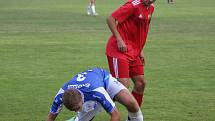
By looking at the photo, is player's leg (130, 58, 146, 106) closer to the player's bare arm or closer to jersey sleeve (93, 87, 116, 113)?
the player's bare arm

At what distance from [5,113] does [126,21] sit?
256 centimetres

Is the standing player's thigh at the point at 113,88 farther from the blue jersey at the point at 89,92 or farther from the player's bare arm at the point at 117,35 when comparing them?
the player's bare arm at the point at 117,35

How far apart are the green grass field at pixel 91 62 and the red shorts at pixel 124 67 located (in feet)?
3.02

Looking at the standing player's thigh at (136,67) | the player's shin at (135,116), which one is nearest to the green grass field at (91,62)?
the standing player's thigh at (136,67)

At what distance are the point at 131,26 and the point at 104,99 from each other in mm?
2347

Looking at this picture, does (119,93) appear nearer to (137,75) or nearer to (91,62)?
(137,75)

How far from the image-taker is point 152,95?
11852 mm

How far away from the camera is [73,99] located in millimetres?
6734

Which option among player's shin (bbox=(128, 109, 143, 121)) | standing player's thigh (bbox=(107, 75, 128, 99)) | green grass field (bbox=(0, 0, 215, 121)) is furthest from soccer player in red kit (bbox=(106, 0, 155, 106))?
standing player's thigh (bbox=(107, 75, 128, 99))

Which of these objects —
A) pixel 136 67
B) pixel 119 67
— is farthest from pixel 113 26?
pixel 136 67

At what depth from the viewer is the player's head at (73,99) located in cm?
674

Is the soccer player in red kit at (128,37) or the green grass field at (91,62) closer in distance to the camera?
the soccer player in red kit at (128,37)

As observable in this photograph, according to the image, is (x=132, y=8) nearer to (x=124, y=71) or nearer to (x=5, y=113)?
(x=124, y=71)

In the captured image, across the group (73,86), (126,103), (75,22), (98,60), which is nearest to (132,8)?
(126,103)
